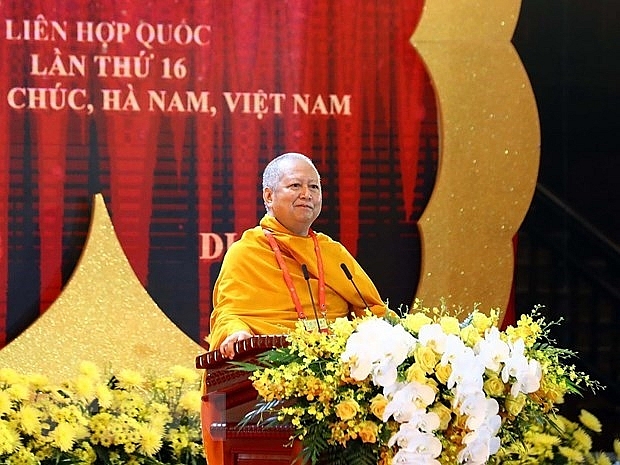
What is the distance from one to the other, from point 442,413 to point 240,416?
23.0 inches

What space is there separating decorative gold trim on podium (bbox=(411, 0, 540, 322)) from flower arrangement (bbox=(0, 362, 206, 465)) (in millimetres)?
1497

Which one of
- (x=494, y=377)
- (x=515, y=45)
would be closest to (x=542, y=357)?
(x=494, y=377)

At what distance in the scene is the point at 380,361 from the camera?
2477mm

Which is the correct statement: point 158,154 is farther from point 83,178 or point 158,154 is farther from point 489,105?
point 489,105

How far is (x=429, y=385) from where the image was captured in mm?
2494

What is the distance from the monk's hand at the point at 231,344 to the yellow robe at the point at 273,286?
0.22m

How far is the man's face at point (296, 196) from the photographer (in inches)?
147

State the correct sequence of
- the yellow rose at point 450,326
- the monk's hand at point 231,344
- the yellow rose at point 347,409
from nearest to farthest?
1. the yellow rose at point 347,409
2. the yellow rose at point 450,326
3. the monk's hand at point 231,344

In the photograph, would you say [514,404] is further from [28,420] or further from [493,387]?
[28,420]

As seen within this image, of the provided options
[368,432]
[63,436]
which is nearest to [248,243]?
[63,436]

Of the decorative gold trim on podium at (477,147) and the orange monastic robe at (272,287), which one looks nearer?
the orange monastic robe at (272,287)

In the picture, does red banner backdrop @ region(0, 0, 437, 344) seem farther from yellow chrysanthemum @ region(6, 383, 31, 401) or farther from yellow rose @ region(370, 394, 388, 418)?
yellow rose @ region(370, 394, 388, 418)

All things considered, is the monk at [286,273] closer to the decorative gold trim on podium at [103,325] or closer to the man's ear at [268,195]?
the man's ear at [268,195]

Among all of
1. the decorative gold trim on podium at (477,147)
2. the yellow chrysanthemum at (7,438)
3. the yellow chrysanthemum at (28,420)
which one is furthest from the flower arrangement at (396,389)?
the decorative gold trim on podium at (477,147)
